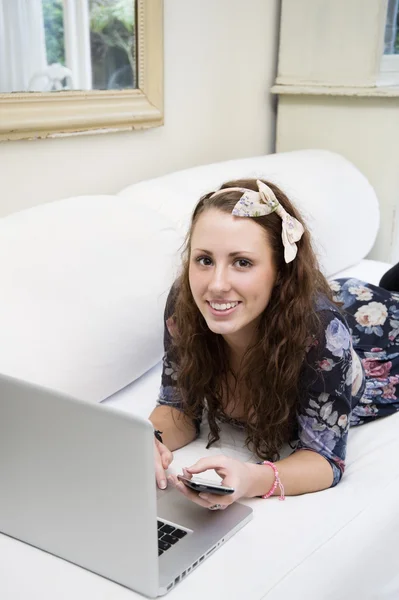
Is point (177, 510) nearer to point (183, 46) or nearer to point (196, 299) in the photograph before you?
point (196, 299)

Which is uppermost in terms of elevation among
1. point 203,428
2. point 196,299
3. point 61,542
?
point 196,299

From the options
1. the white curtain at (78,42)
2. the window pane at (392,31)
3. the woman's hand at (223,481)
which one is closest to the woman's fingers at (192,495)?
the woman's hand at (223,481)

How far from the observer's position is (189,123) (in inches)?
85.2

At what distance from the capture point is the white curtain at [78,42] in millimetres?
1638

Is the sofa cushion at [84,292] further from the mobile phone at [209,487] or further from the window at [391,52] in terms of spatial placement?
the window at [391,52]

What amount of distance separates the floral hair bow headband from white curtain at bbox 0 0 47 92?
0.66m

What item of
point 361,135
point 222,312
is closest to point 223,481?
point 222,312

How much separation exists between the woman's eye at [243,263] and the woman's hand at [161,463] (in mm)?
320

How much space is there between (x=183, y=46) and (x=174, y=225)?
2.26ft

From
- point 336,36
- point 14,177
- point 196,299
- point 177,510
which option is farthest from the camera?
point 336,36

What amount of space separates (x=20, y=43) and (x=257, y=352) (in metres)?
0.86

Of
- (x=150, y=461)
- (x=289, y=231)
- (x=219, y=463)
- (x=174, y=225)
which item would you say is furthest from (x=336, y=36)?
(x=150, y=461)

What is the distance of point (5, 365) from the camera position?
1167mm

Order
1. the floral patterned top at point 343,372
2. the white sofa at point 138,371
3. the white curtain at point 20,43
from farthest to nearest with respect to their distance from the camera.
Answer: the white curtain at point 20,43 < the floral patterned top at point 343,372 < the white sofa at point 138,371
